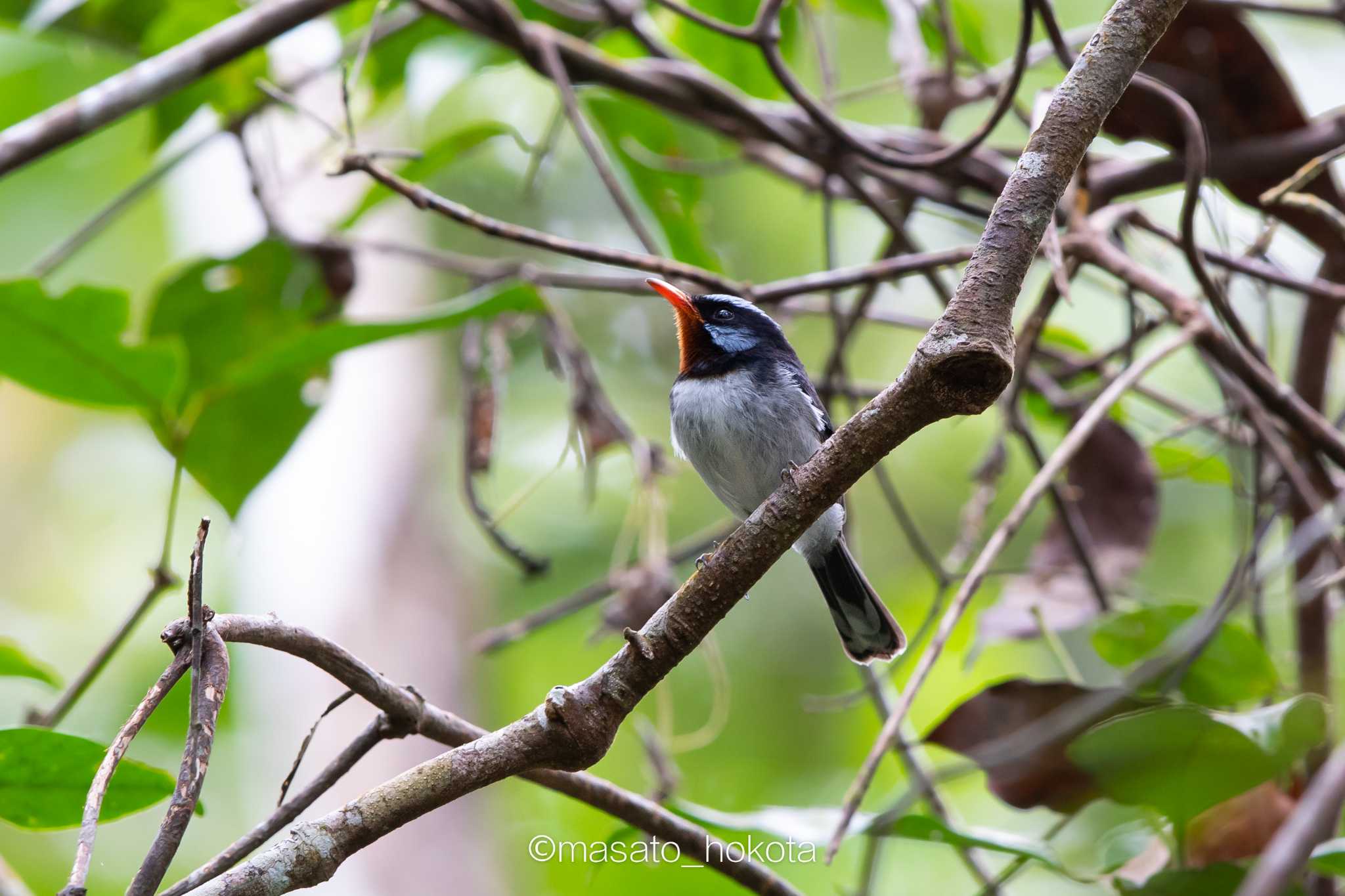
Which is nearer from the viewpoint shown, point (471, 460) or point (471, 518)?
point (471, 460)

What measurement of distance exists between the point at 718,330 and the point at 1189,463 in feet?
5.75

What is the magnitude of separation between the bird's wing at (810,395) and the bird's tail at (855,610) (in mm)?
352

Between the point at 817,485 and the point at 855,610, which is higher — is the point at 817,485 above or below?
below

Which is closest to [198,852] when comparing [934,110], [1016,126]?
[934,110]

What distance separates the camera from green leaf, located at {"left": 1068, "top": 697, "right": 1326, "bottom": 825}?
2.31 metres

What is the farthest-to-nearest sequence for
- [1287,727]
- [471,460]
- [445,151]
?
1. [445,151]
2. [471,460]
3. [1287,727]

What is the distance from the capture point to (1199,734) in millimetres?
2338

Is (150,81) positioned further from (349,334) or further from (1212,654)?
(1212,654)

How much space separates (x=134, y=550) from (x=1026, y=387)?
9182 millimetres

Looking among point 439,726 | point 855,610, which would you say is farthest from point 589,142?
point 439,726

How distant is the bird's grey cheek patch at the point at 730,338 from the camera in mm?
3695

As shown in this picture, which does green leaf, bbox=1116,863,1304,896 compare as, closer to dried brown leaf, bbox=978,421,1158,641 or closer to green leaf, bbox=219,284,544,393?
dried brown leaf, bbox=978,421,1158,641

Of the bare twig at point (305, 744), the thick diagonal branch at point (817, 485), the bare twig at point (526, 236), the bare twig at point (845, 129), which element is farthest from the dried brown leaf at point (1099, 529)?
the bare twig at point (305, 744)

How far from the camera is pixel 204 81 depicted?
399 cm
